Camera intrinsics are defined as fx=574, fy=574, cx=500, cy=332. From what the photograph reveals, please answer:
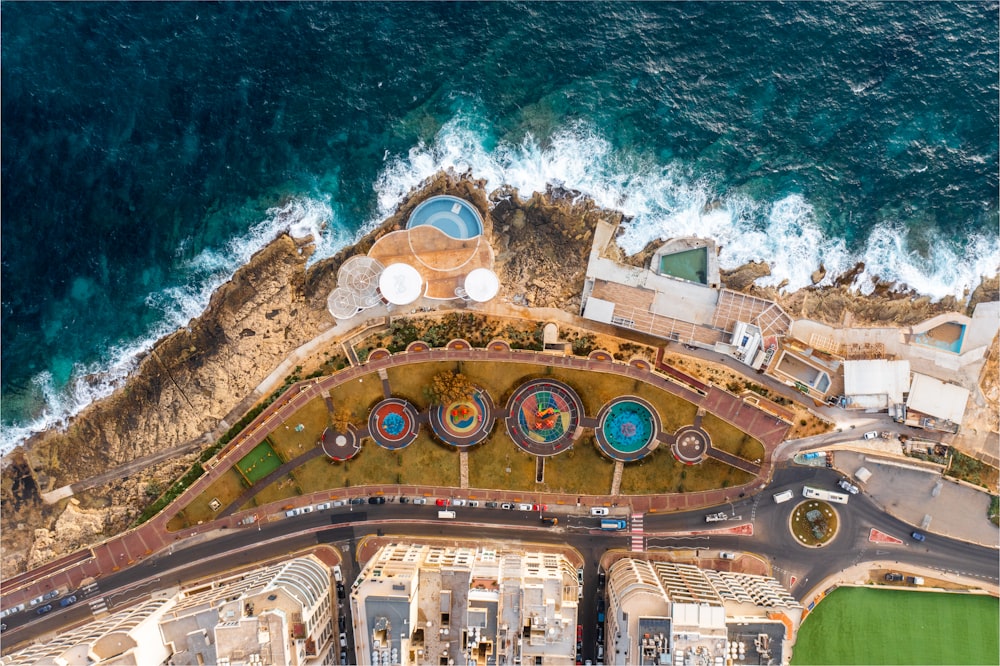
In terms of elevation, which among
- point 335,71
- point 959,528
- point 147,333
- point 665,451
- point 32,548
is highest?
point 335,71

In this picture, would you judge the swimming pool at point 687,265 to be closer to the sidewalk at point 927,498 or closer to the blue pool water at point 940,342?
the blue pool water at point 940,342

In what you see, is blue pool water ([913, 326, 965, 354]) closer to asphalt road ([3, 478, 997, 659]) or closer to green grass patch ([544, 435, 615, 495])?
asphalt road ([3, 478, 997, 659])

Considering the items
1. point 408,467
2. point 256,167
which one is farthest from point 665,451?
point 256,167

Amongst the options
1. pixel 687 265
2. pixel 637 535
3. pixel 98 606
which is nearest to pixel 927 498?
pixel 637 535

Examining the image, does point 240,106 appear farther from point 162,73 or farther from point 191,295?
point 191,295

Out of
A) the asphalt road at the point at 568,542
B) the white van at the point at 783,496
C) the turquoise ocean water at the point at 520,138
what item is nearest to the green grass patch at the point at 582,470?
the asphalt road at the point at 568,542

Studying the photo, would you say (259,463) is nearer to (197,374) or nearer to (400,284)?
(197,374)
